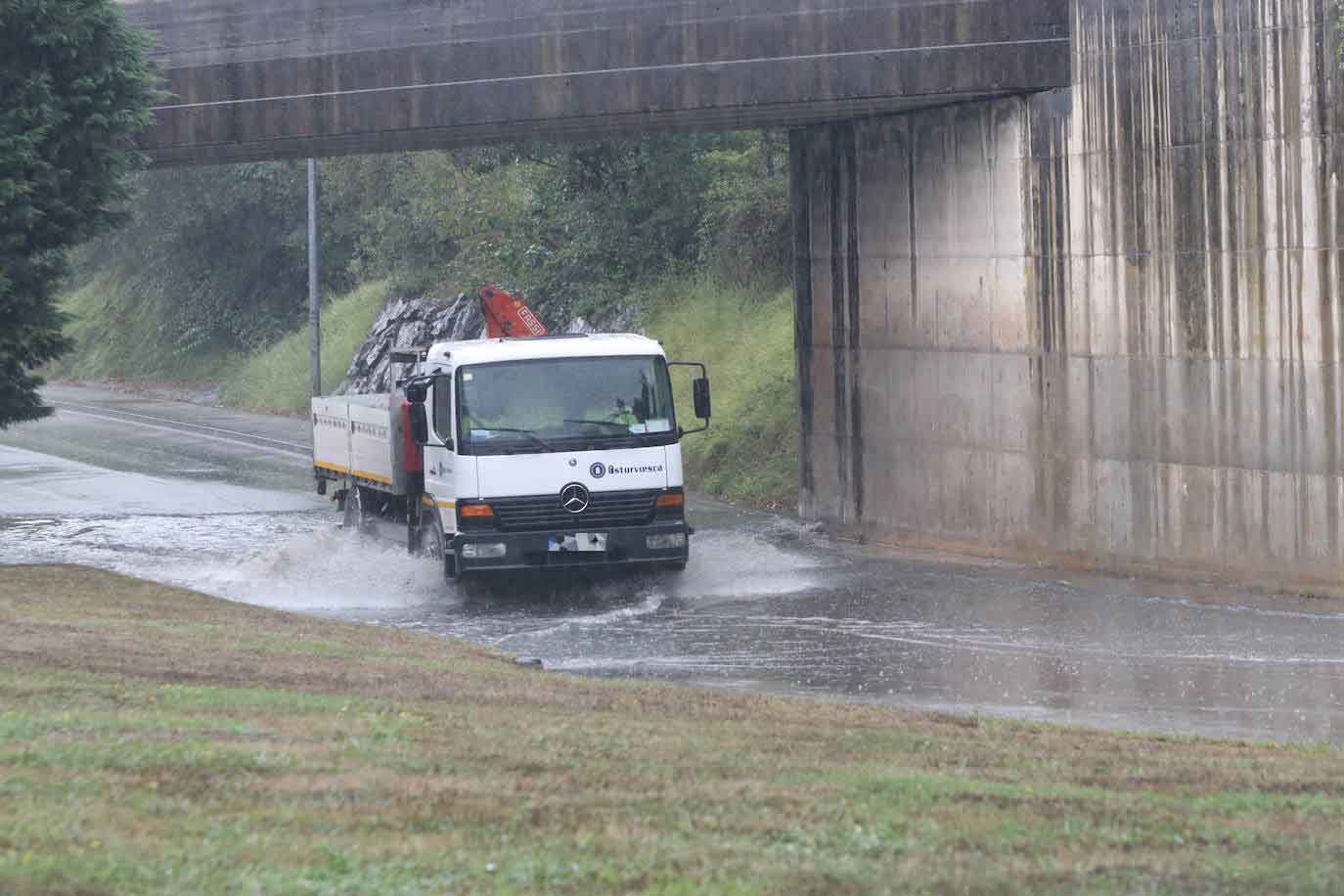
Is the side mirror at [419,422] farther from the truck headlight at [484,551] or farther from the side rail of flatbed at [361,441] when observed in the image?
the truck headlight at [484,551]

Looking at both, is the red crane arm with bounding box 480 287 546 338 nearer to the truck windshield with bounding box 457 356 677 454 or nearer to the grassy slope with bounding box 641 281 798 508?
the truck windshield with bounding box 457 356 677 454

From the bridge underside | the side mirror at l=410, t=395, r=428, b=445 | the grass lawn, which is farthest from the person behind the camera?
the bridge underside

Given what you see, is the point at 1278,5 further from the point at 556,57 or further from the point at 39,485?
the point at 39,485

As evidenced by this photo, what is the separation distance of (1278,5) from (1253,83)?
2.45ft

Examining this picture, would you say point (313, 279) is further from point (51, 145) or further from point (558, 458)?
point (558, 458)

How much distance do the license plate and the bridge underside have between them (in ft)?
17.8

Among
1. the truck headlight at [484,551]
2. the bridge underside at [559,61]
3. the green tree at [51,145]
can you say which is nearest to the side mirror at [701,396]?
the truck headlight at [484,551]

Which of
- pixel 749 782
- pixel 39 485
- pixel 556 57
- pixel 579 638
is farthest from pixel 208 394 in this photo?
pixel 749 782

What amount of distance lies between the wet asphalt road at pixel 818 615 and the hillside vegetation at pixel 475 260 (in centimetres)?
429

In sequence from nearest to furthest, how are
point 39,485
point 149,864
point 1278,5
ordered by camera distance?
point 149,864 → point 1278,5 → point 39,485

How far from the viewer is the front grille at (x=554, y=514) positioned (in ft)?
57.7

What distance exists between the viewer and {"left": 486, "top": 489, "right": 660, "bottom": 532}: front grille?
17594 mm

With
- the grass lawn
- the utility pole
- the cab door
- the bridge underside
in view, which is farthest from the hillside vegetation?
the grass lawn

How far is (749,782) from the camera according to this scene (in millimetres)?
7977
